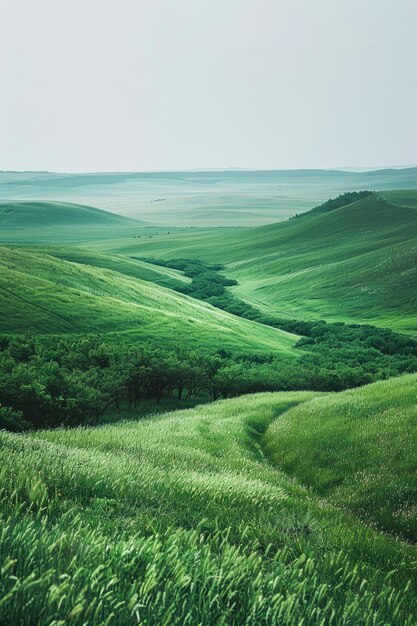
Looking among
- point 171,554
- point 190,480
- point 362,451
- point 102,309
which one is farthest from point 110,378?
point 102,309

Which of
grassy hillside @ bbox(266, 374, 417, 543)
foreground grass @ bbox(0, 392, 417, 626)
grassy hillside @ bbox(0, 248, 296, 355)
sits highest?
foreground grass @ bbox(0, 392, 417, 626)

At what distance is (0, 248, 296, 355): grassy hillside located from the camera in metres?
81.0

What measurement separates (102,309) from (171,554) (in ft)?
285

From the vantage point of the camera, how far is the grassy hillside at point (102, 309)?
3189 inches

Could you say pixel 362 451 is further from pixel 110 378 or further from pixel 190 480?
pixel 110 378

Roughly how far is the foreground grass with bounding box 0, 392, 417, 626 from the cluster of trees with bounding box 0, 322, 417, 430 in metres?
19.9

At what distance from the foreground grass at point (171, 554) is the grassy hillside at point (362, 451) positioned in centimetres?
571

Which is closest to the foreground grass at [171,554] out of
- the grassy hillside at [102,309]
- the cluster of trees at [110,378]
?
the cluster of trees at [110,378]

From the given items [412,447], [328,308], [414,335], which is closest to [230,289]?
[328,308]

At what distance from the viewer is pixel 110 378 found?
46.8 m

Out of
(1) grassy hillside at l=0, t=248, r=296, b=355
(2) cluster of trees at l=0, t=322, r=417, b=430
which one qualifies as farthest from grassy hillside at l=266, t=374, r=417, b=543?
(1) grassy hillside at l=0, t=248, r=296, b=355

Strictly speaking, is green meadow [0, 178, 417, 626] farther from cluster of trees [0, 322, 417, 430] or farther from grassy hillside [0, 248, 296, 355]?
grassy hillside [0, 248, 296, 355]

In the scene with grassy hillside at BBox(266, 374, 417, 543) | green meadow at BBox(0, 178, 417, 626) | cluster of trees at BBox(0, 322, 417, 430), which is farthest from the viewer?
cluster of trees at BBox(0, 322, 417, 430)

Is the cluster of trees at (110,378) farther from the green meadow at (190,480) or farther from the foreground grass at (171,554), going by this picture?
the foreground grass at (171,554)
